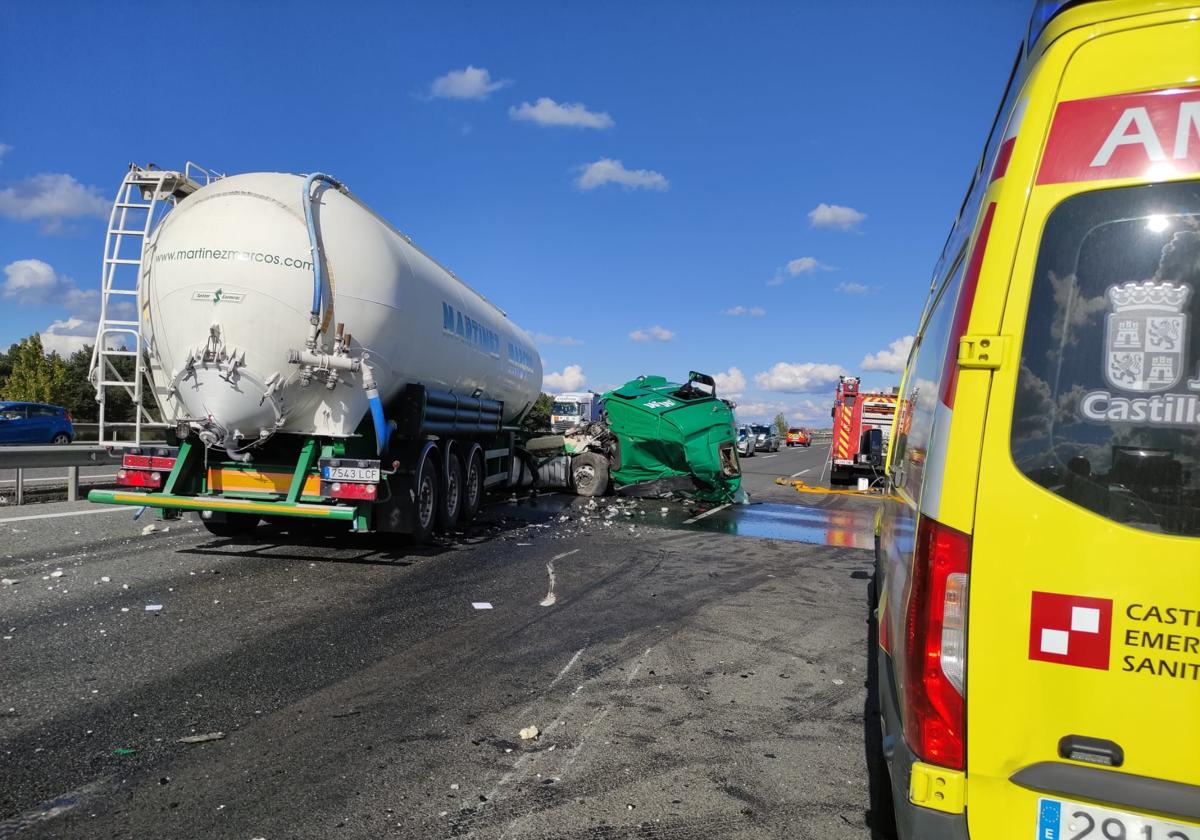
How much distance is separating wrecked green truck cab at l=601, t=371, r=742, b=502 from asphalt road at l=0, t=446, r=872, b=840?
20.7 ft

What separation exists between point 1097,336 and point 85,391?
5675cm

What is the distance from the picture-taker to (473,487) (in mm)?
11594

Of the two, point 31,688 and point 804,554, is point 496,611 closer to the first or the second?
point 31,688

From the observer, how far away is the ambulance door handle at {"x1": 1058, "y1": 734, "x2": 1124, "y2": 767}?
1.89 metres

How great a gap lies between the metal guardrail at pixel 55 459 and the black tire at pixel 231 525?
2.83m

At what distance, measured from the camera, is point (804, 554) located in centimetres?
1014

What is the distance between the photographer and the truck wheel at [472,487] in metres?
11.1

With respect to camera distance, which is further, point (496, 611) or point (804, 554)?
point (804, 554)

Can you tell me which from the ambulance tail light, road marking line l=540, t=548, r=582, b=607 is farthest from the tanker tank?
the ambulance tail light

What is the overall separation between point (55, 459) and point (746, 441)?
36970 mm

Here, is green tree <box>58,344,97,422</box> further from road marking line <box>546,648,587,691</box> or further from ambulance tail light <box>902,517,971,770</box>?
ambulance tail light <box>902,517,971,770</box>

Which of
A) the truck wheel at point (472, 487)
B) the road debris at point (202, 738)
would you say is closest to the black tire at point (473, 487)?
the truck wheel at point (472, 487)

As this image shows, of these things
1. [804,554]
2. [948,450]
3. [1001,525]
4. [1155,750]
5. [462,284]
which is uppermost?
[462,284]

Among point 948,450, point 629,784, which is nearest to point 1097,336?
point 948,450
